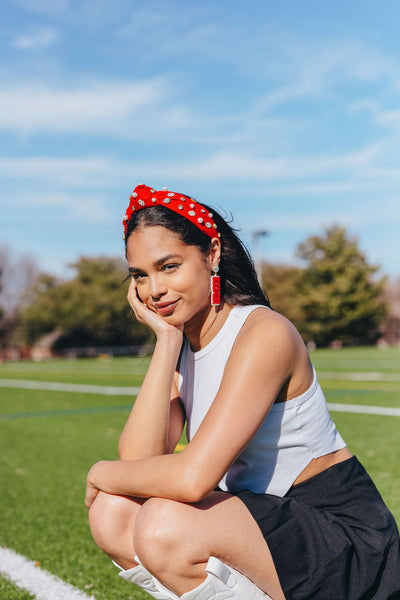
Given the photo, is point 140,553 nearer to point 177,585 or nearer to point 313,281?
point 177,585

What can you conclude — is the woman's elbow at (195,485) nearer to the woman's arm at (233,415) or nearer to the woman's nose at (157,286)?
the woman's arm at (233,415)

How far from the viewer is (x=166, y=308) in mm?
2393

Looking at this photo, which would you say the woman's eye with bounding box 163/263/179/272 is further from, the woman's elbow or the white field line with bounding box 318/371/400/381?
the white field line with bounding box 318/371/400/381

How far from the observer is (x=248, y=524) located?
2.01 m

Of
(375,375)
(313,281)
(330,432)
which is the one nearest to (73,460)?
(330,432)

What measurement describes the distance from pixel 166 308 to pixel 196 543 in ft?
2.77

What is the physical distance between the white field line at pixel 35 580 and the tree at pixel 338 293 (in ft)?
145

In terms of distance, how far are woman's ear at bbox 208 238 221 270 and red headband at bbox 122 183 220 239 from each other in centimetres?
2

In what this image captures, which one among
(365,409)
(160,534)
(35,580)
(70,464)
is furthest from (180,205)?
(365,409)

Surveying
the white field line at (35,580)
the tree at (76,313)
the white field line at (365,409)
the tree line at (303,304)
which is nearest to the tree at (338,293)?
the tree line at (303,304)

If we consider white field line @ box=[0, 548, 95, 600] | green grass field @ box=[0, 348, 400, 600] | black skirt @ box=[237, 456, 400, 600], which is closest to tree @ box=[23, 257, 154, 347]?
green grass field @ box=[0, 348, 400, 600]

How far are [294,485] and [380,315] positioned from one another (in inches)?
1880

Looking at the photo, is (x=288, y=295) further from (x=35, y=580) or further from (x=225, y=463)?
(x=225, y=463)

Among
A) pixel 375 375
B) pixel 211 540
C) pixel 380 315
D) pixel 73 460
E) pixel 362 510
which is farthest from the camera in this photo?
pixel 380 315
